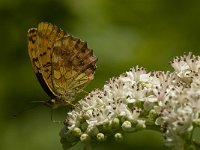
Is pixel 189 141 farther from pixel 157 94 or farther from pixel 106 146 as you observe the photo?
pixel 106 146

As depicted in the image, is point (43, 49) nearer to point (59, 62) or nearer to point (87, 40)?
point (59, 62)

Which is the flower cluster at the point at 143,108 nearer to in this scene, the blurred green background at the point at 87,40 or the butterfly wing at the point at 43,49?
the butterfly wing at the point at 43,49

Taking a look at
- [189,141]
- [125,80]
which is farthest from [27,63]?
[189,141]

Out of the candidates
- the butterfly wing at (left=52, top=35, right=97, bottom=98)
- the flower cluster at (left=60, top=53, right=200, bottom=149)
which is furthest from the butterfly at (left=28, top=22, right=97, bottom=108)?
the flower cluster at (left=60, top=53, right=200, bottom=149)

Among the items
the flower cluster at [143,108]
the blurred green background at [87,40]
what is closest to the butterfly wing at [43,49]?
the flower cluster at [143,108]

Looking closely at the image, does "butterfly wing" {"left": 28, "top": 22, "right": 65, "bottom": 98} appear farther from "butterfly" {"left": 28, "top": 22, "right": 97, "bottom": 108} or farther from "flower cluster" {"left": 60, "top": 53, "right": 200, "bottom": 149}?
"flower cluster" {"left": 60, "top": 53, "right": 200, "bottom": 149}

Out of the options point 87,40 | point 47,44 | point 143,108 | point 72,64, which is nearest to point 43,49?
point 47,44

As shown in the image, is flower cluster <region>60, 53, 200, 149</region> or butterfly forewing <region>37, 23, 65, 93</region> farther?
butterfly forewing <region>37, 23, 65, 93</region>
